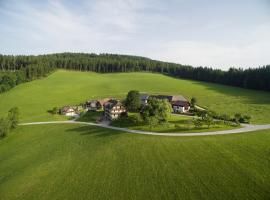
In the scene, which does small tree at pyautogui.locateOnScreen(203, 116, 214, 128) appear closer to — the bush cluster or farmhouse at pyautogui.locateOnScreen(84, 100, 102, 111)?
farmhouse at pyautogui.locateOnScreen(84, 100, 102, 111)

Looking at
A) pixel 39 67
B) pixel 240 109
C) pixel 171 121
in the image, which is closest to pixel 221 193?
pixel 171 121

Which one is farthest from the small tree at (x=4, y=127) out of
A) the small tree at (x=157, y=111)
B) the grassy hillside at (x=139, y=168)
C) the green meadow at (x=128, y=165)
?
the small tree at (x=157, y=111)

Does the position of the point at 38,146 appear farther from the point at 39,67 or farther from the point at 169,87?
the point at 39,67

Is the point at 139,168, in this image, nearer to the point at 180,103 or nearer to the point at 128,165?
the point at 128,165

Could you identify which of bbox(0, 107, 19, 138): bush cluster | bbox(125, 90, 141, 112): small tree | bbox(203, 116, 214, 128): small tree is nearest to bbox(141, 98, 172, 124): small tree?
bbox(203, 116, 214, 128): small tree

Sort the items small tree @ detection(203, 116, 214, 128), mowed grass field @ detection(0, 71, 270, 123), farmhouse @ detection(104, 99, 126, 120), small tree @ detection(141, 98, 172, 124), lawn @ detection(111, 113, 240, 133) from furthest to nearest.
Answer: mowed grass field @ detection(0, 71, 270, 123) → farmhouse @ detection(104, 99, 126, 120) → small tree @ detection(141, 98, 172, 124) → small tree @ detection(203, 116, 214, 128) → lawn @ detection(111, 113, 240, 133)

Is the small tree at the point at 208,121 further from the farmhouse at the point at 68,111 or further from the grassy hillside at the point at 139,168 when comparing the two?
the farmhouse at the point at 68,111
